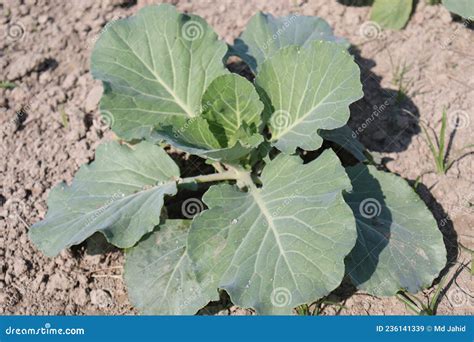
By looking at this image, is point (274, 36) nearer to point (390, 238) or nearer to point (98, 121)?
point (98, 121)

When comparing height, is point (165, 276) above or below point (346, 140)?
below

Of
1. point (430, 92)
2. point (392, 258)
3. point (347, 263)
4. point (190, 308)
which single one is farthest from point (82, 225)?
point (430, 92)

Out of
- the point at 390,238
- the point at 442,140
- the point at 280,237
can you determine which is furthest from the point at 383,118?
the point at 280,237

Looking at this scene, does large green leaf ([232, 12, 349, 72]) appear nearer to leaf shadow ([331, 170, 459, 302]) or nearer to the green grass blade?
the green grass blade

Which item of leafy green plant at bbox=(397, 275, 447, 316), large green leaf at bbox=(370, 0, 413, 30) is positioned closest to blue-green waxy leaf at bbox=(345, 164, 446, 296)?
leafy green plant at bbox=(397, 275, 447, 316)

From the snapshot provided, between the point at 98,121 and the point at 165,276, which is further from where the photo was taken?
the point at 98,121

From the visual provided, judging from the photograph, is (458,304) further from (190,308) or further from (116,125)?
(116,125)

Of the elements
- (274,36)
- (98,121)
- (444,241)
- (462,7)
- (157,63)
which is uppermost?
(462,7)

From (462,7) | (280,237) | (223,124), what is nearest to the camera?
(280,237)
